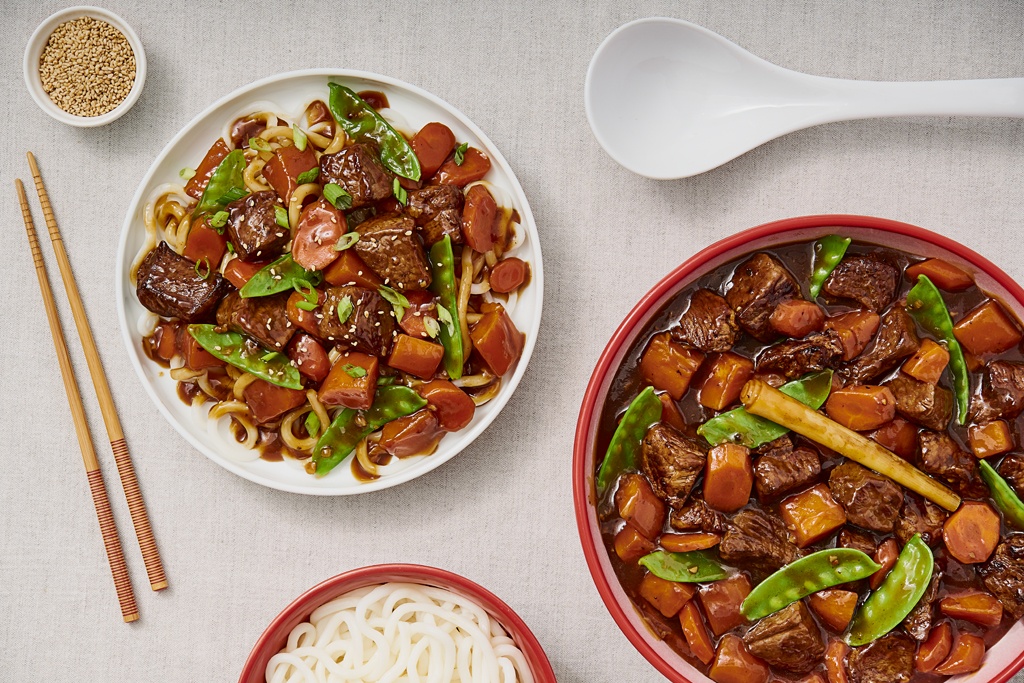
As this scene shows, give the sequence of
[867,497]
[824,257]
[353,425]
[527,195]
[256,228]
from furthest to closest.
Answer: [527,195]
[353,425]
[256,228]
[824,257]
[867,497]

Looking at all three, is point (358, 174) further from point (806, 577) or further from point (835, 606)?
point (835, 606)

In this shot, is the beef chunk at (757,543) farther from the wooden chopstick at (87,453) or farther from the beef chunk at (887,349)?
the wooden chopstick at (87,453)

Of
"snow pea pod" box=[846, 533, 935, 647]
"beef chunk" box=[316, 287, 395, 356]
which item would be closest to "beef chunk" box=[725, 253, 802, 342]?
"snow pea pod" box=[846, 533, 935, 647]

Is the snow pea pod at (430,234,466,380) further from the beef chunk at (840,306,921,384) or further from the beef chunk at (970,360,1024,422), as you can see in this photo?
the beef chunk at (970,360,1024,422)

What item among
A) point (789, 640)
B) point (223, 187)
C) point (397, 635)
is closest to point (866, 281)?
point (789, 640)

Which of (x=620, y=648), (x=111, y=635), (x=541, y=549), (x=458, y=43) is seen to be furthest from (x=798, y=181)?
(x=111, y=635)
